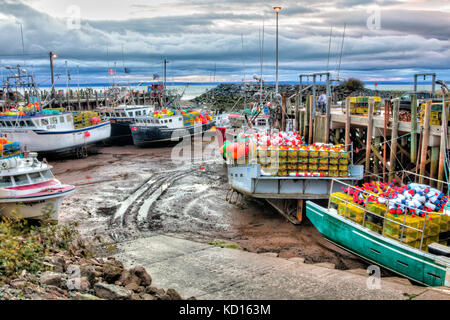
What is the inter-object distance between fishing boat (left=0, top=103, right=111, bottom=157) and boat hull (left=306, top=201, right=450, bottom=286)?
2308 cm

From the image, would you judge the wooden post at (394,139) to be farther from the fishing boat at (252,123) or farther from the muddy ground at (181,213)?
the fishing boat at (252,123)

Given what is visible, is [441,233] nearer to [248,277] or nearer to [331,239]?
[331,239]

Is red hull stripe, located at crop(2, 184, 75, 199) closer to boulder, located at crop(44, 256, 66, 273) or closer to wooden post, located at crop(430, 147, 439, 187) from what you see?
boulder, located at crop(44, 256, 66, 273)

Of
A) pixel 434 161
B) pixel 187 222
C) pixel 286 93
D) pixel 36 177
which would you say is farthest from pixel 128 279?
pixel 286 93

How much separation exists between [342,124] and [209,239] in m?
9.38

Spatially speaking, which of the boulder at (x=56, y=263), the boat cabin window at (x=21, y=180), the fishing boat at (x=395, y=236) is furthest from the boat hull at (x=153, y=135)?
the boulder at (x=56, y=263)

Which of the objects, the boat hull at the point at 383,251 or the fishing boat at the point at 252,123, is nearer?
the boat hull at the point at 383,251

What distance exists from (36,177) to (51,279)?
318 inches

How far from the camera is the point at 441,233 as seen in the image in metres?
9.29

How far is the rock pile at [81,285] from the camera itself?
6.55 metres

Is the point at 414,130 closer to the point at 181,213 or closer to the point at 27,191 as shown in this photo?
the point at 181,213

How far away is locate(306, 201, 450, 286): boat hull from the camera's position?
8.55 meters

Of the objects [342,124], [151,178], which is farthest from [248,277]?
[151,178]

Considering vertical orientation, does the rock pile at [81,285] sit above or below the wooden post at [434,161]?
below
